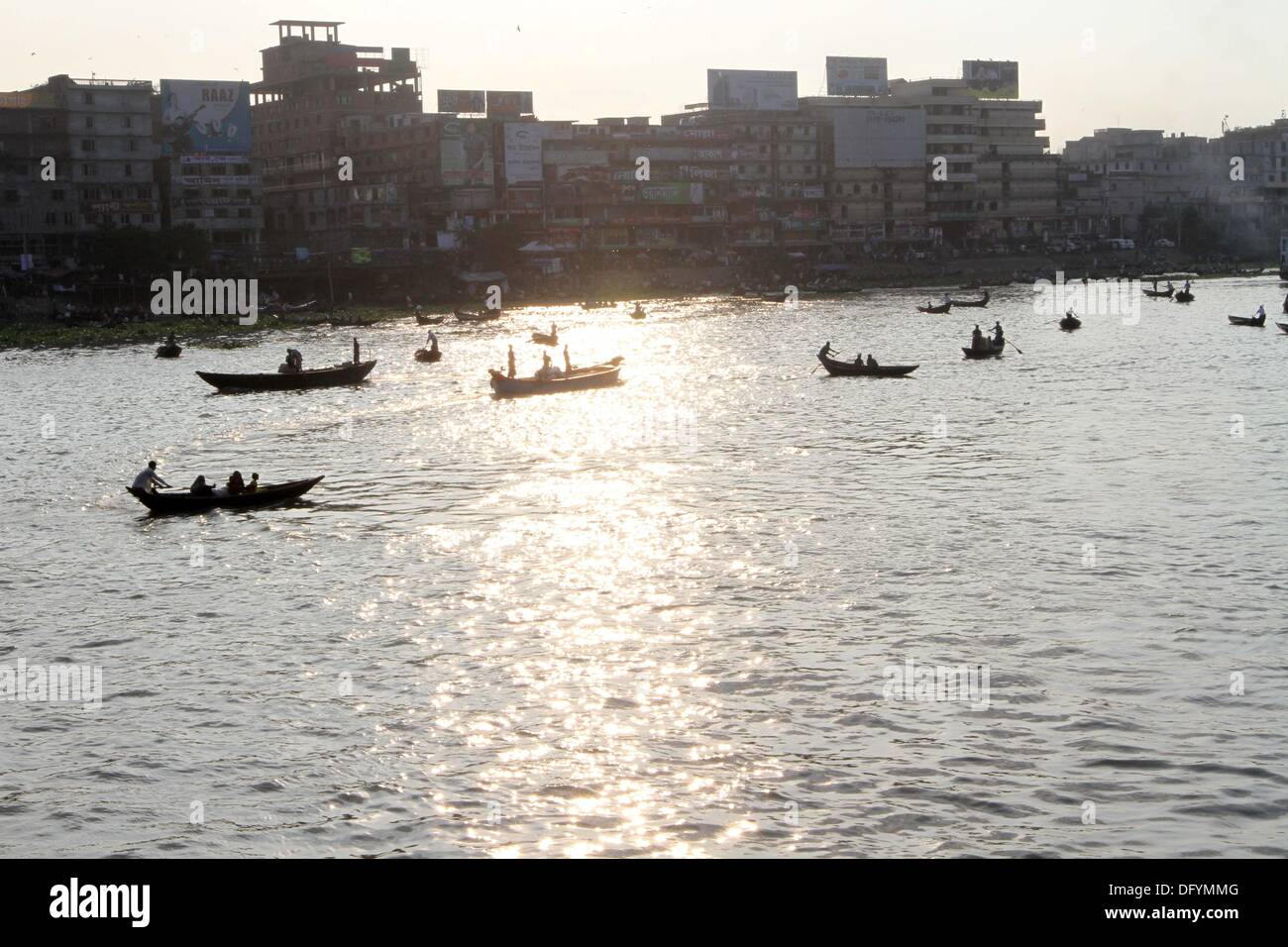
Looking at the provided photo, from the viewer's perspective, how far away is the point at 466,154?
122250 millimetres

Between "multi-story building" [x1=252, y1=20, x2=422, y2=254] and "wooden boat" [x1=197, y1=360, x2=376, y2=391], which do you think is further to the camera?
"multi-story building" [x1=252, y1=20, x2=422, y2=254]

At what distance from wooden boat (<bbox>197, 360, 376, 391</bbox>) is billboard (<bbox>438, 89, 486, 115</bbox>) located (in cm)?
7302

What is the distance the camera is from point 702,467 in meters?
36.2

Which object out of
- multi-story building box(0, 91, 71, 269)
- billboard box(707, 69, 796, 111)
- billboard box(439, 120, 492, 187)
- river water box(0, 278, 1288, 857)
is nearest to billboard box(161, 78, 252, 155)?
multi-story building box(0, 91, 71, 269)

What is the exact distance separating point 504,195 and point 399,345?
4905 centimetres

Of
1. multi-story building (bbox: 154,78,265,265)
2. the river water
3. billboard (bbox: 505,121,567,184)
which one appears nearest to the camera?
the river water

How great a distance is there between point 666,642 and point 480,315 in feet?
281

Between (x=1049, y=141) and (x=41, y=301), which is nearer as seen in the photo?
(x=41, y=301)

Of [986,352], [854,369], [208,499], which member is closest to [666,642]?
[208,499]

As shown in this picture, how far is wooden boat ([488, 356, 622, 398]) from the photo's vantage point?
51.0m

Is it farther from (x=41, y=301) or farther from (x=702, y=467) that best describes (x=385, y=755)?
(x=41, y=301)

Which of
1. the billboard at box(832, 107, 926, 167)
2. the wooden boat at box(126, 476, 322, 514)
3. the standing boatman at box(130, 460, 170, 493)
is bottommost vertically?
the wooden boat at box(126, 476, 322, 514)

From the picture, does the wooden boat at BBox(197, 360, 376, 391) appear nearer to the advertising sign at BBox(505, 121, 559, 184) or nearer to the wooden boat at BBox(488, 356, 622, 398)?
the wooden boat at BBox(488, 356, 622, 398)

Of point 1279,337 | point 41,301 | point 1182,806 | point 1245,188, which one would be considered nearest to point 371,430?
point 1182,806
